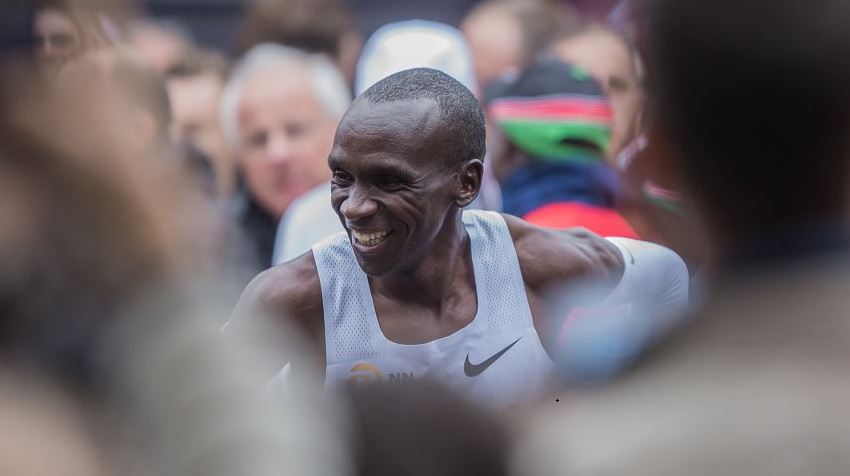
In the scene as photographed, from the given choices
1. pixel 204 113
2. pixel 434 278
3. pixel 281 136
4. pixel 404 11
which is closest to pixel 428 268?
pixel 434 278

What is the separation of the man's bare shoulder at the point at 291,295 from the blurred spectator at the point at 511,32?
7.37ft

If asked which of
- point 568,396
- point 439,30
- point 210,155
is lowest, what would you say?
point 210,155

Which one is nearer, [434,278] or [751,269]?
[751,269]

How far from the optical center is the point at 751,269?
3.88 feet

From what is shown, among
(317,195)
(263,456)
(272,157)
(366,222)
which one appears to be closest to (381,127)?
(366,222)

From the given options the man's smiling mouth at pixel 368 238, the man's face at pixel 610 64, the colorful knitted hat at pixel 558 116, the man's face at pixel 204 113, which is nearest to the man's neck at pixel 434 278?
the man's smiling mouth at pixel 368 238

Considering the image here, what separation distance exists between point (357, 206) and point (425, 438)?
1.52 meters

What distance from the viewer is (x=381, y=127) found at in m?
2.74

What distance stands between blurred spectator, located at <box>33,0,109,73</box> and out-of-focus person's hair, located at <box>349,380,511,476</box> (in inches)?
20.4

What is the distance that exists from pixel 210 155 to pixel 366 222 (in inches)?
106

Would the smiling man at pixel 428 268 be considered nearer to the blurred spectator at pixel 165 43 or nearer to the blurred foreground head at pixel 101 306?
the blurred foreground head at pixel 101 306

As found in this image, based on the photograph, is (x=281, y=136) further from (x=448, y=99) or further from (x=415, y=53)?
(x=448, y=99)

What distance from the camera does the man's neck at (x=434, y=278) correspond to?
2914mm

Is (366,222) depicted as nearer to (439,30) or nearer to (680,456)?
(680,456)
